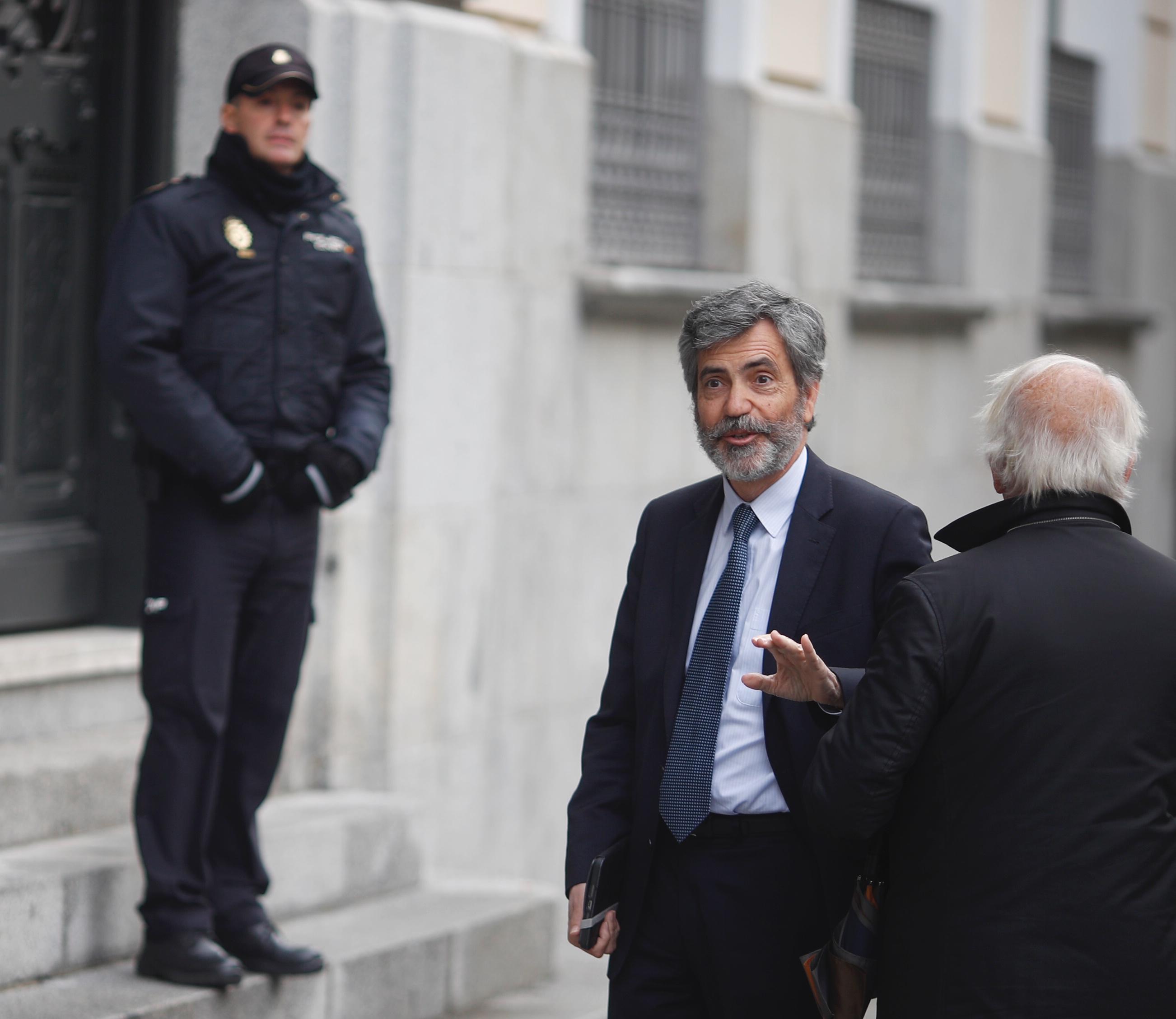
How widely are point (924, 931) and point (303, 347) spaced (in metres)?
2.38

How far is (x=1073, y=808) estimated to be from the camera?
2783mm

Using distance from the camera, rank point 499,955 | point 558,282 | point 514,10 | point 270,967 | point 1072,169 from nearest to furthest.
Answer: point 270,967
point 499,955
point 514,10
point 558,282
point 1072,169

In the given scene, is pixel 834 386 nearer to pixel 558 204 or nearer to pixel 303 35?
pixel 558 204

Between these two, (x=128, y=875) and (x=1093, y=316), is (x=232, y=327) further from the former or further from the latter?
(x=1093, y=316)

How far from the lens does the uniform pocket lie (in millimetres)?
4441

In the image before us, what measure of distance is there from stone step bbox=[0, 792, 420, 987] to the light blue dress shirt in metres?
2.06

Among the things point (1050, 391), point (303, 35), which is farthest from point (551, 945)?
point (1050, 391)

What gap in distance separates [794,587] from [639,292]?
171 inches

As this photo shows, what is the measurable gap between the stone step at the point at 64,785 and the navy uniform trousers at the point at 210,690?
60 centimetres

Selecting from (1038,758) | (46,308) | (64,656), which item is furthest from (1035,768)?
(46,308)

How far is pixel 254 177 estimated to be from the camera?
4.59 metres

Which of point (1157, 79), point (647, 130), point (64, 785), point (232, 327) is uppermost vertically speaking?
point (1157, 79)

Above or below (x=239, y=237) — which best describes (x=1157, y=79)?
above

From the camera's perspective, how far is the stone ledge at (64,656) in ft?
17.2
